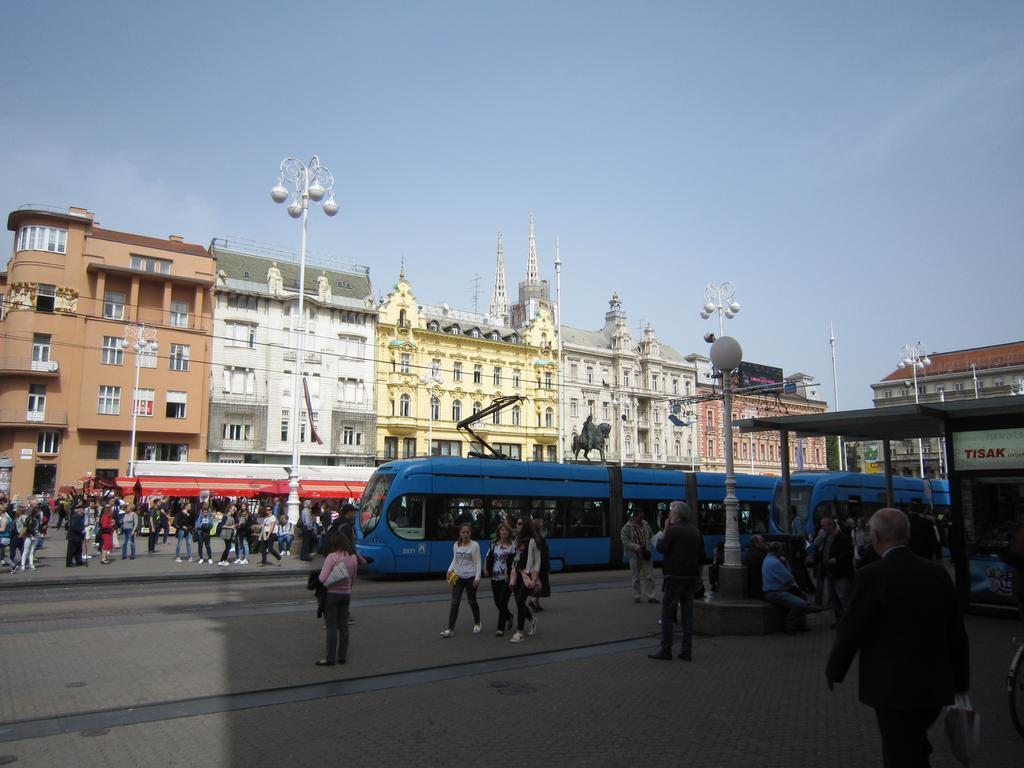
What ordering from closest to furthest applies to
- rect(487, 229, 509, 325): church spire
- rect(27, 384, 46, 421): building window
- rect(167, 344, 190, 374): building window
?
rect(27, 384, 46, 421): building window
rect(167, 344, 190, 374): building window
rect(487, 229, 509, 325): church spire

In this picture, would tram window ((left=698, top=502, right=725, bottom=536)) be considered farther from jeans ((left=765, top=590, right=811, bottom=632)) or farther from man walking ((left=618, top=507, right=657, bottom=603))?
jeans ((left=765, top=590, right=811, bottom=632))

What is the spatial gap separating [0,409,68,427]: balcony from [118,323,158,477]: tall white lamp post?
373 cm

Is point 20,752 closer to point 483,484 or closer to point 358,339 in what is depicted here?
point 483,484

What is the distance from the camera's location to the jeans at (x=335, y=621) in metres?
9.05

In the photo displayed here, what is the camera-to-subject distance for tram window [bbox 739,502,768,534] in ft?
88.5

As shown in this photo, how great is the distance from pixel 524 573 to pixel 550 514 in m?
11.1

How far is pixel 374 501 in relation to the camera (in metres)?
19.6

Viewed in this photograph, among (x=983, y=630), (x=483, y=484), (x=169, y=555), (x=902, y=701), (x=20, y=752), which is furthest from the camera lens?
(x=169, y=555)

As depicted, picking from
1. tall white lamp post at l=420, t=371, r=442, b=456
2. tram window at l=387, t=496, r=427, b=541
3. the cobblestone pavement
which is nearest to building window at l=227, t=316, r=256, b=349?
tall white lamp post at l=420, t=371, r=442, b=456

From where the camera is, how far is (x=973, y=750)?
4012 mm

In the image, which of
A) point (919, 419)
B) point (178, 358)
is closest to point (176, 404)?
point (178, 358)

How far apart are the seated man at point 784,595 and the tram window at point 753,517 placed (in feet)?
51.2

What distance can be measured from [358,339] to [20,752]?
5023 centimetres

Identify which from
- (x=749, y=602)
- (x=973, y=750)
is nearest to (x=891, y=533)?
(x=973, y=750)
